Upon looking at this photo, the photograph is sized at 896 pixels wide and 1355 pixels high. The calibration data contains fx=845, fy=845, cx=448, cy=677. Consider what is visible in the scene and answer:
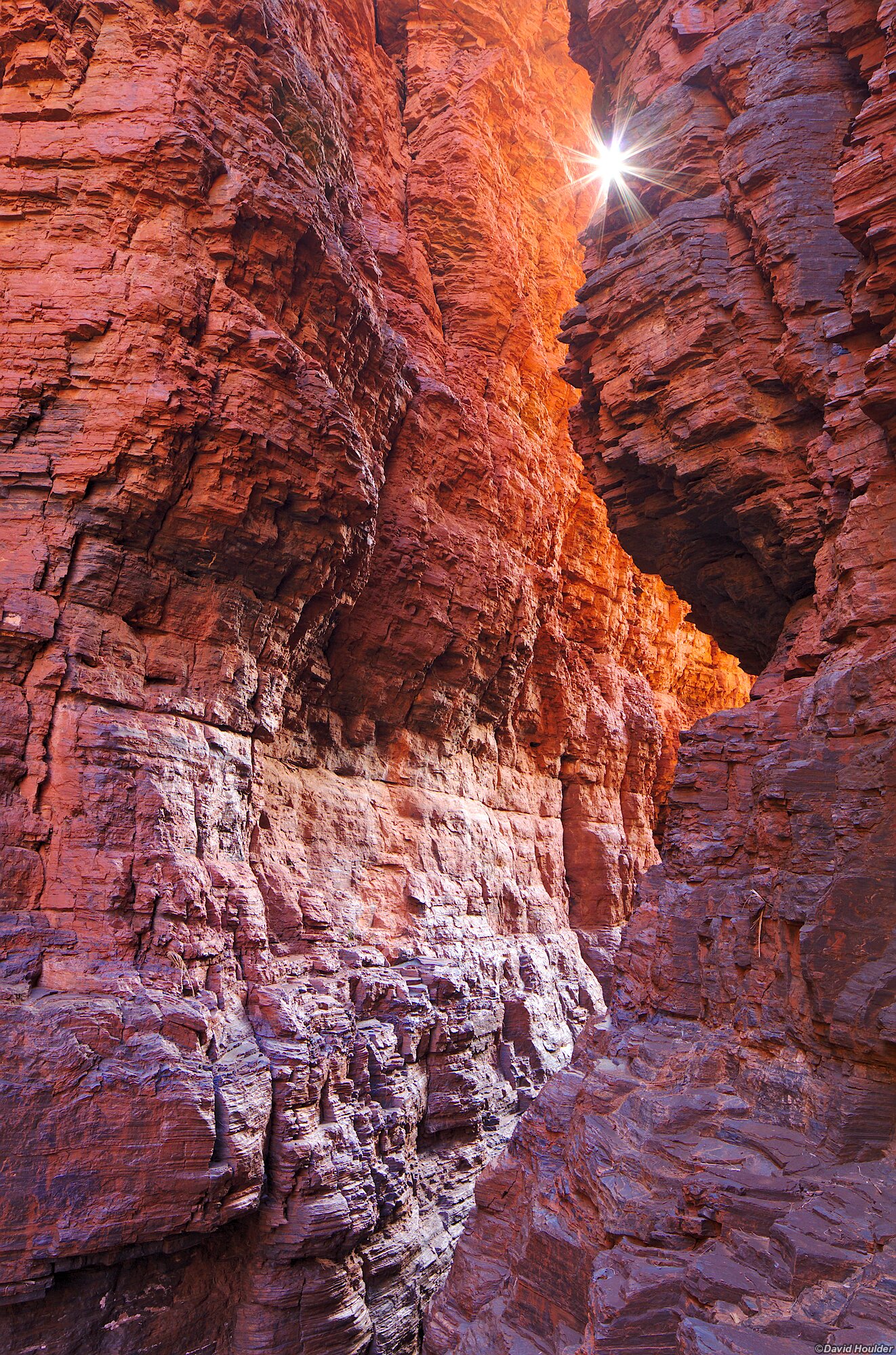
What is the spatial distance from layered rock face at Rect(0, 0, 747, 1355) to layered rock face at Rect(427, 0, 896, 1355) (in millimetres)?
3534

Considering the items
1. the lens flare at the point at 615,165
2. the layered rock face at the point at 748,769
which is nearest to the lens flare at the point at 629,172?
the lens flare at the point at 615,165

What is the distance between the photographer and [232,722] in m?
14.3

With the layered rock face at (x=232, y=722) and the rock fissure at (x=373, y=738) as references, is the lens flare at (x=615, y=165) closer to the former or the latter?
the rock fissure at (x=373, y=738)

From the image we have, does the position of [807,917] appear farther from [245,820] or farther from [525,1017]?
[525,1017]

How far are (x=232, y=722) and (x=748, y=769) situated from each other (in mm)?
8222

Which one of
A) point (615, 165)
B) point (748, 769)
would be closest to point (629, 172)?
point (615, 165)

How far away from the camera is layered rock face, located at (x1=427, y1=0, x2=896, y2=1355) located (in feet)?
24.9

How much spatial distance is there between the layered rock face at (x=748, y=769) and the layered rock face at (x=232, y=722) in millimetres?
3534

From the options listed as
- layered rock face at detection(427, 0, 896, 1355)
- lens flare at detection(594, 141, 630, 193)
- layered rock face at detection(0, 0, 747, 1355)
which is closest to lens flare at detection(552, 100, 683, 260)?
lens flare at detection(594, 141, 630, 193)

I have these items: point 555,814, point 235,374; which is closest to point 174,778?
point 235,374

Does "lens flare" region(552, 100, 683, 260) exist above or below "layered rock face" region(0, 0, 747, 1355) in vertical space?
above

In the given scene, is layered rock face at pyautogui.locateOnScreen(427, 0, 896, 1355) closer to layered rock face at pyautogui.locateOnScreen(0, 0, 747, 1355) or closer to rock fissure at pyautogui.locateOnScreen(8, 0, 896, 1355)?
rock fissure at pyautogui.locateOnScreen(8, 0, 896, 1355)

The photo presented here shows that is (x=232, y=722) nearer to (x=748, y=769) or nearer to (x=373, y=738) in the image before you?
(x=373, y=738)

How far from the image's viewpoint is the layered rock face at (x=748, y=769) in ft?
24.9
